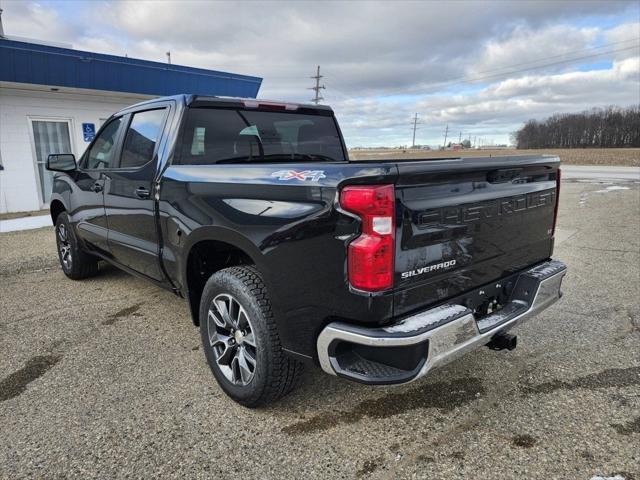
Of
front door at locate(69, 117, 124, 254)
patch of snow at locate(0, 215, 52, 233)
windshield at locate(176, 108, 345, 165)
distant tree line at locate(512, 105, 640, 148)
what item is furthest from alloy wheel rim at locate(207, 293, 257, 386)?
distant tree line at locate(512, 105, 640, 148)

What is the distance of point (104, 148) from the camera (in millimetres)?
4363

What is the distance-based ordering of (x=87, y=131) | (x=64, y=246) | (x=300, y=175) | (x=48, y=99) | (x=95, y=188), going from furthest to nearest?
(x=87, y=131), (x=48, y=99), (x=64, y=246), (x=95, y=188), (x=300, y=175)

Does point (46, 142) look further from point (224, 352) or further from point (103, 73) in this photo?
point (224, 352)

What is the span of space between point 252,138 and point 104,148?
68.6 inches

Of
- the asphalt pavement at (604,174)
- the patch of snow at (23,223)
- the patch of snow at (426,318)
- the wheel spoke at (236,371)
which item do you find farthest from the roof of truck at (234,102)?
the asphalt pavement at (604,174)

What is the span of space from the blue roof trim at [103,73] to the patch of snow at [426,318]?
32.2 ft

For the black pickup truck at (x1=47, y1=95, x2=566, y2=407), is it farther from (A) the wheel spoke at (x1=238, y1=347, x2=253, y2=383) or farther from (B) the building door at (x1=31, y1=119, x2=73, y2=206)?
(B) the building door at (x1=31, y1=119, x2=73, y2=206)

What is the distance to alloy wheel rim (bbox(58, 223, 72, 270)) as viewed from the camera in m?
5.37

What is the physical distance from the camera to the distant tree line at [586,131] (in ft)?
255

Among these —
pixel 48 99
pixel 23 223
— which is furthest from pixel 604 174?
pixel 23 223

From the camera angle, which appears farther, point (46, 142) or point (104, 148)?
point (46, 142)

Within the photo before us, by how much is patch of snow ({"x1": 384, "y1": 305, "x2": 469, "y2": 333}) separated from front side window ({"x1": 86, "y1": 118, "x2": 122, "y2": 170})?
3197 millimetres

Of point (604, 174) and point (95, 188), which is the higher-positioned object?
point (95, 188)

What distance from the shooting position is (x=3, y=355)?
3.49 meters
